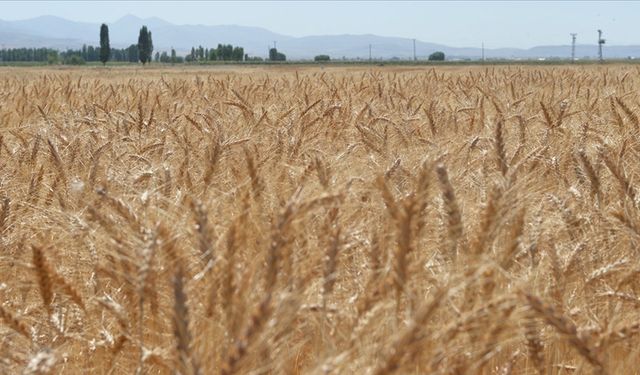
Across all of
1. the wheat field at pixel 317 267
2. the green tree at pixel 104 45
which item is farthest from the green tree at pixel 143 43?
the wheat field at pixel 317 267

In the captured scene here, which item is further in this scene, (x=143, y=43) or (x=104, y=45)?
(x=143, y=43)

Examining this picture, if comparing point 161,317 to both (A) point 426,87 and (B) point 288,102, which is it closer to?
(B) point 288,102

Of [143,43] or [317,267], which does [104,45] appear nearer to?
[143,43]

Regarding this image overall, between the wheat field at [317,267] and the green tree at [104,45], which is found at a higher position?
the green tree at [104,45]

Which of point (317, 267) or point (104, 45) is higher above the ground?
point (104, 45)

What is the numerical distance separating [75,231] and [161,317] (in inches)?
11.7

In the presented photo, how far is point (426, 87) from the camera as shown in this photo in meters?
7.95

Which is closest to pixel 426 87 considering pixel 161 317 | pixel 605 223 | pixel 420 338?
pixel 605 223

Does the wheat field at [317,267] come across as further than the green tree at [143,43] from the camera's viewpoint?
No

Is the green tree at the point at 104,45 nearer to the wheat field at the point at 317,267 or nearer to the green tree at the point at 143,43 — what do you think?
the green tree at the point at 143,43

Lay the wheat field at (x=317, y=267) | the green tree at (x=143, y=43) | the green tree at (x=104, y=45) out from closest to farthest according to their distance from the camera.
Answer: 1. the wheat field at (x=317, y=267)
2. the green tree at (x=104, y=45)
3. the green tree at (x=143, y=43)

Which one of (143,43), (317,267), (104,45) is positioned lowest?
(317,267)

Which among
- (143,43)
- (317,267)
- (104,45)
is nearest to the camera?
(317,267)

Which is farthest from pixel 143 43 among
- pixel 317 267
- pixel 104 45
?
pixel 317 267
